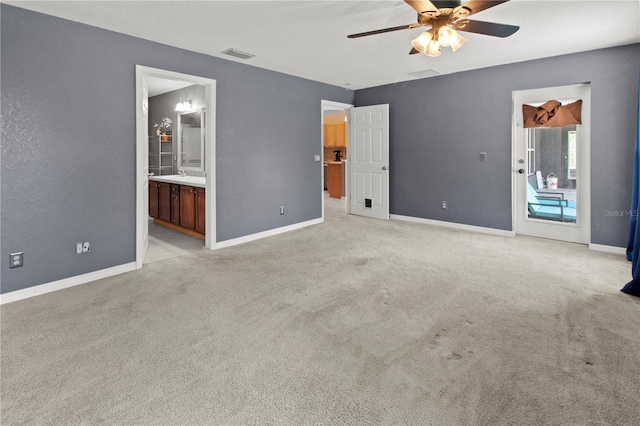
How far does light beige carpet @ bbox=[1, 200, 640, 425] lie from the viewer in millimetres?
1734

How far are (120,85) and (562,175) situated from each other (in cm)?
563

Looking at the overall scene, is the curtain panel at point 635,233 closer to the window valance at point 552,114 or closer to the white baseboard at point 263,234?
the window valance at point 552,114

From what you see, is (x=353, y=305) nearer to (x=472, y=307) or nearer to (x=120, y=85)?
(x=472, y=307)

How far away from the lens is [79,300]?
3.07 m

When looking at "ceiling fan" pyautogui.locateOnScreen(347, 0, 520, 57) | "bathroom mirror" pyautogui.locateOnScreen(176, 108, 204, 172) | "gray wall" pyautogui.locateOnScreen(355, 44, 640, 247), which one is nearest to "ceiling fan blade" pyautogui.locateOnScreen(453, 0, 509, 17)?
"ceiling fan" pyautogui.locateOnScreen(347, 0, 520, 57)

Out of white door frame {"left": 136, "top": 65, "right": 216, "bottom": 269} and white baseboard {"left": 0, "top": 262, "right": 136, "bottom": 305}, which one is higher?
white door frame {"left": 136, "top": 65, "right": 216, "bottom": 269}

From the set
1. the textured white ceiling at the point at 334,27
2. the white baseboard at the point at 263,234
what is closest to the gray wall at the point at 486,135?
the textured white ceiling at the point at 334,27

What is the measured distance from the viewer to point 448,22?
2750 mm

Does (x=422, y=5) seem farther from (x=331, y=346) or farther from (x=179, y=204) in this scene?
(x=179, y=204)

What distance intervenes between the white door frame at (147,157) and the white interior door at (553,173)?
14.2ft

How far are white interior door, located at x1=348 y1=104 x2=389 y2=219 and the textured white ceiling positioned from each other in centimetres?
169

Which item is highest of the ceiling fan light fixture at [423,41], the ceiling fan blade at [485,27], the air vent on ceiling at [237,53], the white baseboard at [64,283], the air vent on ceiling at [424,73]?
the air vent on ceiling at [424,73]

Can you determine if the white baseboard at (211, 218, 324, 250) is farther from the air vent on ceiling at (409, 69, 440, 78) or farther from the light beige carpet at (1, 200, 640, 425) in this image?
the air vent on ceiling at (409, 69, 440, 78)

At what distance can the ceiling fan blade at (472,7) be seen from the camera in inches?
97.0
